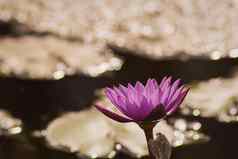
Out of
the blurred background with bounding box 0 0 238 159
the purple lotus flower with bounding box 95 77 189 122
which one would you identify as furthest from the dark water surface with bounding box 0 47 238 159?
the purple lotus flower with bounding box 95 77 189 122

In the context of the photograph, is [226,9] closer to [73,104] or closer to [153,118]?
[73,104]

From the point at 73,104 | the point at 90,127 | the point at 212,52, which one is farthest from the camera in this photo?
the point at 212,52

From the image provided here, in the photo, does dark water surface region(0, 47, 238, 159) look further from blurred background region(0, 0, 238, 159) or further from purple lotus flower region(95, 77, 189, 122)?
purple lotus flower region(95, 77, 189, 122)

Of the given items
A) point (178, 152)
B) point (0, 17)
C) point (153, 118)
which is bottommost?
point (0, 17)

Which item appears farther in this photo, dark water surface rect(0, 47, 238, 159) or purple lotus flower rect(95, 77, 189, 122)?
dark water surface rect(0, 47, 238, 159)

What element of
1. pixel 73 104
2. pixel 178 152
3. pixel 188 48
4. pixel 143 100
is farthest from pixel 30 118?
pixel 143 100
